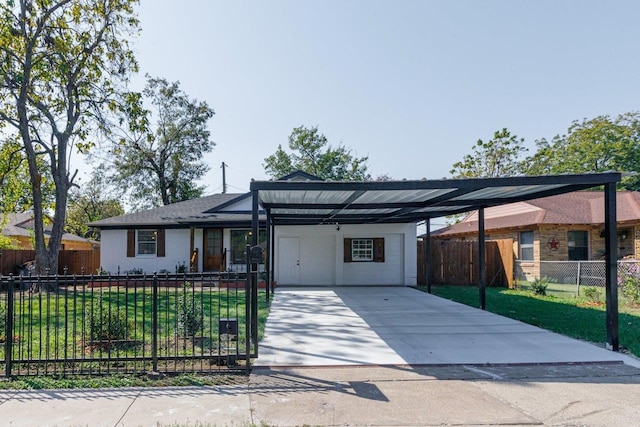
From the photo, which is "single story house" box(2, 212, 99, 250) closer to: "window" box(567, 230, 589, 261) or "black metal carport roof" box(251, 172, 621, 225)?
"black metal carport roof" box(251, 172, 621, 225)

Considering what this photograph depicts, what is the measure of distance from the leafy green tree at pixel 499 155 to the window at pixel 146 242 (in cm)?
2225

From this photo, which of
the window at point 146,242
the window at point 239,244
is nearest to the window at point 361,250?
the window at point 239,244

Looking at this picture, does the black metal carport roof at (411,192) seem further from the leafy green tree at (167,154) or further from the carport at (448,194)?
the leafy green tree at (167,154)

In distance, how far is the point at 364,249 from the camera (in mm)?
16953

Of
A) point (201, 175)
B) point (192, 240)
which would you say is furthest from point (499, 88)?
point (201, 175)

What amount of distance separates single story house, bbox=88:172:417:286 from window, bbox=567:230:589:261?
624 cm

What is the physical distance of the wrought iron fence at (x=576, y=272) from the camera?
1229 cm

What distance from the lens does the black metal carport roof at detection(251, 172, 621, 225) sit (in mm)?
6898

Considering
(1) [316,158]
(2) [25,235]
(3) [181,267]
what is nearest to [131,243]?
(3) [181,267]

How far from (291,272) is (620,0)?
42.4ft

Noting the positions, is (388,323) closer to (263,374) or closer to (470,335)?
(470,335)

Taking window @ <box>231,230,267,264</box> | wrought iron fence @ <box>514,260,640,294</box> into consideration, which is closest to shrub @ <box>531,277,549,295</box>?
wrought iron fence @ <box>514,260,640,294</box>

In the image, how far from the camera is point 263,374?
5605 millimetres

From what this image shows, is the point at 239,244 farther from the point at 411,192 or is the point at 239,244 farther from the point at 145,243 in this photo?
the point at 411,192
